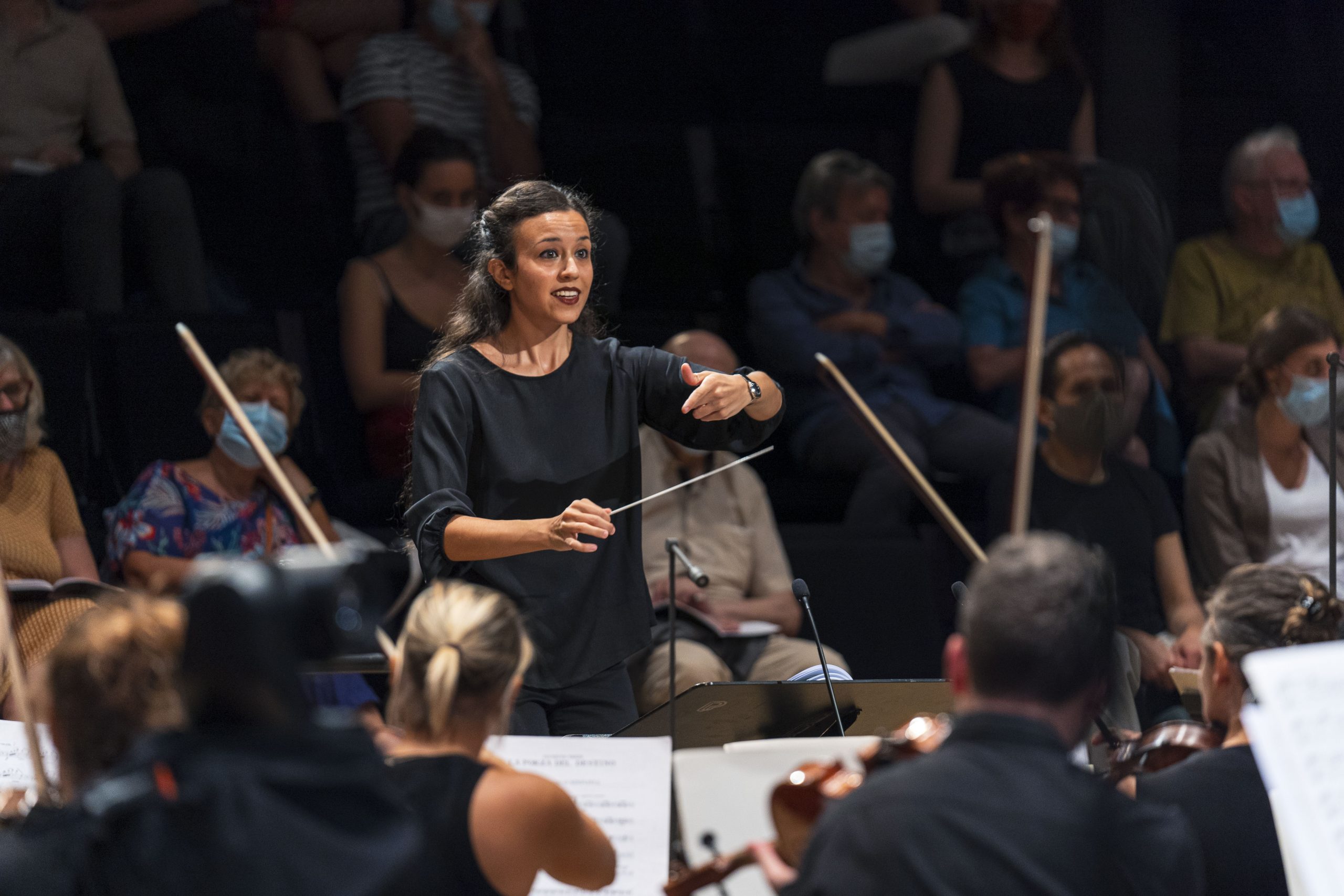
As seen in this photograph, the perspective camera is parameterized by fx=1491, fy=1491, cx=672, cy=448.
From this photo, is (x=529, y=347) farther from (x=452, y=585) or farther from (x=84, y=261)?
(x=84, y=261)

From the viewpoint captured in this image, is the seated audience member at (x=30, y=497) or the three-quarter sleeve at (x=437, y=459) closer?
the three-quarter sleeve at (x=437, y=459)

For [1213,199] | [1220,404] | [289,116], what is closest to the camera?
[1220,404]

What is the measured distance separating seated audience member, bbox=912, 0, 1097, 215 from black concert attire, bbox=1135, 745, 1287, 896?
2.81 m

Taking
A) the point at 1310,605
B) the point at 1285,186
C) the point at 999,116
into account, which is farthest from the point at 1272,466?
the point at 1310,605

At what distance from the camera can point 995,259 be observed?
4.28 metres

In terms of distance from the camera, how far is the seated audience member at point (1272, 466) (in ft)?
12.7

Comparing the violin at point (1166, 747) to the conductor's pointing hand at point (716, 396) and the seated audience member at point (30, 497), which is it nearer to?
the conductor's pointing hand at point (716, 396)

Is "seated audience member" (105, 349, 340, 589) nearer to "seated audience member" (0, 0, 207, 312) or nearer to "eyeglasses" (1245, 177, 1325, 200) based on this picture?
"seated audience member" (0, 0, 207, 312)

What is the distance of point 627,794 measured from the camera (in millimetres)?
2033

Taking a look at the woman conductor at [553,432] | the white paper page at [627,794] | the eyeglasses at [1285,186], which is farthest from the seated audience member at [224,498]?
the eyeglasses at [1285,186]

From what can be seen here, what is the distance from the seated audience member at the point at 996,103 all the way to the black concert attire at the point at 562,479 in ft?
7.34

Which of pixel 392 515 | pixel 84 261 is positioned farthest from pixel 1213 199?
pixel 84 261

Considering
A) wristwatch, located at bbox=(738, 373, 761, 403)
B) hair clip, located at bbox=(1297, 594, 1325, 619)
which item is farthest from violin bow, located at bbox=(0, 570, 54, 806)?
hair clip, located at bbox=(1297, 594, 1325, 619)

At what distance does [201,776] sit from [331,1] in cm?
364
